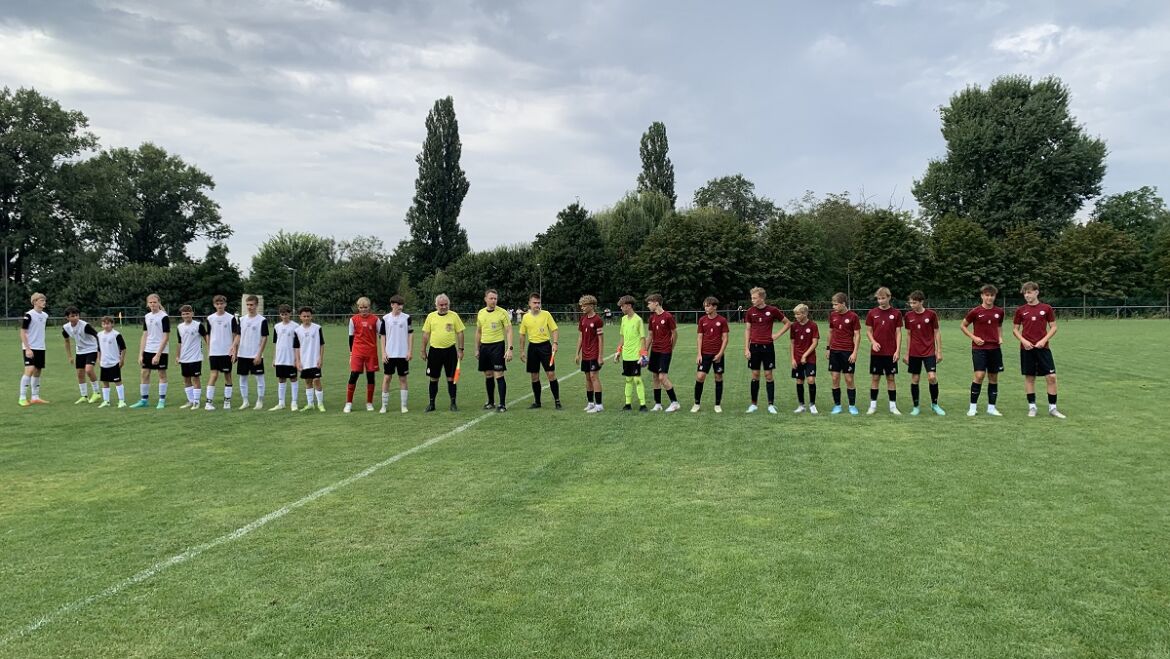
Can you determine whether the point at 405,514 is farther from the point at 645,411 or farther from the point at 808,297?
the point at 808,297

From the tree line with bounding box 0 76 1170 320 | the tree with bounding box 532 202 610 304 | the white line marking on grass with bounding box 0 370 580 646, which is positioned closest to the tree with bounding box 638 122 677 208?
the tree line with bounding box 0 76 1170 320

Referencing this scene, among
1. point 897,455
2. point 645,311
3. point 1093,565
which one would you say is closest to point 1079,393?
point 897,455

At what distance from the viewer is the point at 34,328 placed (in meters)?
12.6

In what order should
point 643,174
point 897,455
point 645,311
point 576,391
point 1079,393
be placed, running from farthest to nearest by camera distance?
point 643,174 < point 645,311 < point 576,391 < point 1079,393 < point 897,455

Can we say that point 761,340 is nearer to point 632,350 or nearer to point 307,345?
point 632,350

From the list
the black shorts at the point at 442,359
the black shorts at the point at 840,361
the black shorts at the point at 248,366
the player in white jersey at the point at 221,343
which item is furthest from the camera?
the black shorts at the point at 248,366

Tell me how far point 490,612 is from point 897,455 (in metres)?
5.45

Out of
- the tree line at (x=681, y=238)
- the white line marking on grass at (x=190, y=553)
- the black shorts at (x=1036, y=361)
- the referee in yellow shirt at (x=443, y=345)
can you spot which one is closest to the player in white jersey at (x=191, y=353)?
the referee in yellow shirt at (x=443, y=345)

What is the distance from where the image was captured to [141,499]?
6.19 metres

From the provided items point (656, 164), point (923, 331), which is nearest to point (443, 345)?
point (923, 331)

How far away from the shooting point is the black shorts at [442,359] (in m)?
11.4

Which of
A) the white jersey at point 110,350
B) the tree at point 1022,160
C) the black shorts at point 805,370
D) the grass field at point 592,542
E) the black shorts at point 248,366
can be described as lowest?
the grass field at point 592,542

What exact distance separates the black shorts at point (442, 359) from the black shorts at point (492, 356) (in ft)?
1.36

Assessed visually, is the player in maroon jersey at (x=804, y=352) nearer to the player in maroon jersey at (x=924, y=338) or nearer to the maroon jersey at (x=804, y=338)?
the maroon jersey at (x=804, y=338)
